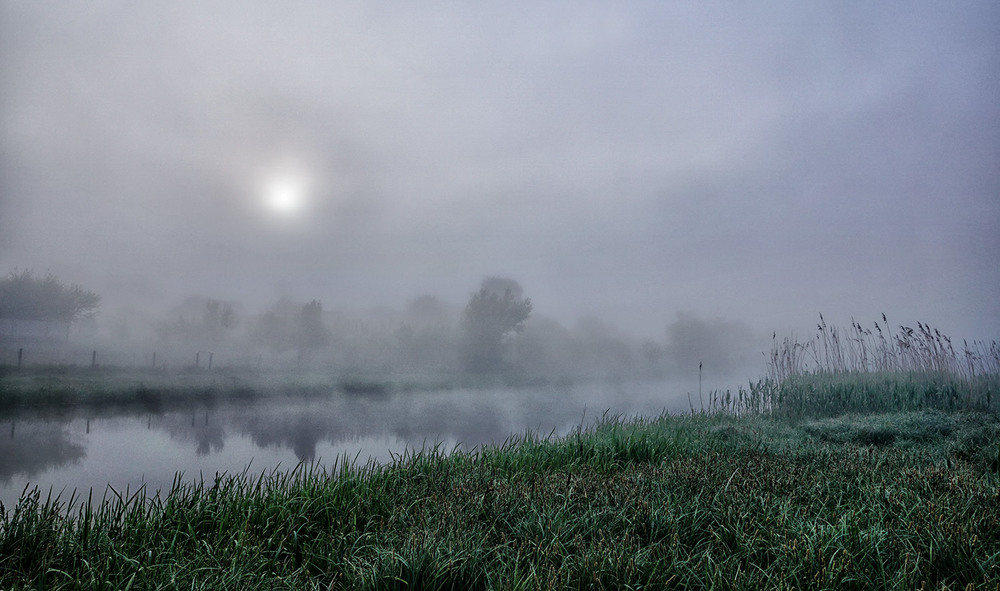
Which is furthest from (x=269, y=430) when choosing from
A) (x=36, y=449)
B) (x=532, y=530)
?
(x=532, y=530)

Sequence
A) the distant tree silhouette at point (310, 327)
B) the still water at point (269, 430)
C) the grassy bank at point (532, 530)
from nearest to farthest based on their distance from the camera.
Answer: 1. the grassy bank at point (532, 530)
2. the still water at point (269, 430)
3. the distant tree silhouette at point (310, 327)

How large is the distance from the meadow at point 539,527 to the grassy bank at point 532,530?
14 millimetres

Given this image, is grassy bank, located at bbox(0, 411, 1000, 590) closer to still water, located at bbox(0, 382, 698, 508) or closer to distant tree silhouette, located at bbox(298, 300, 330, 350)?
still water, located at bbox(0, 382, 698, 508)

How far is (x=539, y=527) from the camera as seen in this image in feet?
9.19

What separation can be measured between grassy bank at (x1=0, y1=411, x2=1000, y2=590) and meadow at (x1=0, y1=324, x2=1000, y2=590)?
0.05 ft

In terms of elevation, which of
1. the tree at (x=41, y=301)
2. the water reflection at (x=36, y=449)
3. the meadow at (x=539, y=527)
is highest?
the tree at (x=41, y=301)

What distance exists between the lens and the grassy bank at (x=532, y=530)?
228 centimetres

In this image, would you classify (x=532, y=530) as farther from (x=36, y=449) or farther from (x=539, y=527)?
(x=36, y=449)

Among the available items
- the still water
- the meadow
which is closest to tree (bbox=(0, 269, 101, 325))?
the still water

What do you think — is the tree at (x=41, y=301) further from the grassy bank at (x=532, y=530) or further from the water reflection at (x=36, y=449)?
the grassy bank at (x=532, y=530)

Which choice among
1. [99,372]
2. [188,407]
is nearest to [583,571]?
[188,407]

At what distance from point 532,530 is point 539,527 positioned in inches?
3.0

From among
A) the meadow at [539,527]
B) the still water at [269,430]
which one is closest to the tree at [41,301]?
the still water at [269,430]

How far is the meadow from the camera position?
90.0 inches
